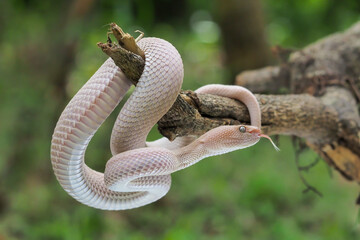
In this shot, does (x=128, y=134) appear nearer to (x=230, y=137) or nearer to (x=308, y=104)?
(x=230, y=137)

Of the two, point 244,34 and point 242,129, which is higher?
point 242,129

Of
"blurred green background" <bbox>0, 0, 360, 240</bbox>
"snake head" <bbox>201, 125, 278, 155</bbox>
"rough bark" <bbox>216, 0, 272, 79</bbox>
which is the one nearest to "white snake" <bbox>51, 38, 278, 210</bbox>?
"snake head" <bbox>201, 125, 278, 155</bbox>

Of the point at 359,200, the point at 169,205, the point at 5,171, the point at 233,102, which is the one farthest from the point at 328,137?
the point at 5,171

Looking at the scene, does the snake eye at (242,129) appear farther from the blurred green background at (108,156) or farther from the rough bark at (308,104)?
the blurred green background at (108,156)

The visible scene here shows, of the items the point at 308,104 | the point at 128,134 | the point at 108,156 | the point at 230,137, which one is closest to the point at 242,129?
the point at 230,137

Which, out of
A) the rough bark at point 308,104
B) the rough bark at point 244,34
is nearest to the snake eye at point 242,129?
the rough bark at point 308,104
